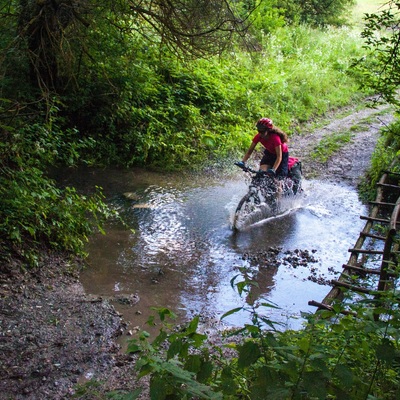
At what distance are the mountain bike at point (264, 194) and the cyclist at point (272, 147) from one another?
21cm

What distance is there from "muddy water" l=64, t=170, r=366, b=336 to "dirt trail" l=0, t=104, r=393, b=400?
17.1 inches

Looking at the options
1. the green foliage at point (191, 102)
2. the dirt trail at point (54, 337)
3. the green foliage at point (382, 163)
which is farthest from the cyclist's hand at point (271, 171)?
the dirt trail at point (54, 337)

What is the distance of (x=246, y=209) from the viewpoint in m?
10.0

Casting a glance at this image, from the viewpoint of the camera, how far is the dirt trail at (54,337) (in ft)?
14.9

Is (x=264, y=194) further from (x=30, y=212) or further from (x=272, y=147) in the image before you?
(x=30, y=212)

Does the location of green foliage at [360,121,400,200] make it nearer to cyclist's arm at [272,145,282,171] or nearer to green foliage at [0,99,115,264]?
cyclist's arm at [272,145,282,171]

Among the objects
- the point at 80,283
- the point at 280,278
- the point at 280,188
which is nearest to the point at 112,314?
the point at 80,283

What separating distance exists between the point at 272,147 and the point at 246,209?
1514 mm

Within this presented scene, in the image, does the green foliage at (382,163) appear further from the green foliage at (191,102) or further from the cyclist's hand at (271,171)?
the green foliage at (191,102)

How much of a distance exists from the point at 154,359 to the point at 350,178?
1260 centimetres

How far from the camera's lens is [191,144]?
1429 cm

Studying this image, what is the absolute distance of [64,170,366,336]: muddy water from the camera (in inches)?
275

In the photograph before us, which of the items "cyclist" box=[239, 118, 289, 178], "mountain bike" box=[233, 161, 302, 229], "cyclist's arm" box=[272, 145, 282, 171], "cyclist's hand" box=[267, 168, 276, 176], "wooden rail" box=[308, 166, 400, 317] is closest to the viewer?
"wooden rail" box=[308, 166, 400, 317]

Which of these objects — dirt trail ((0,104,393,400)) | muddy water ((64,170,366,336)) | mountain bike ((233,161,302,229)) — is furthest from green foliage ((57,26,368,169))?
dirt trail ((0,104,393,400))
